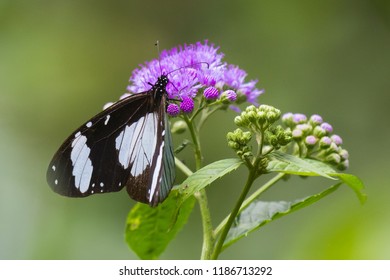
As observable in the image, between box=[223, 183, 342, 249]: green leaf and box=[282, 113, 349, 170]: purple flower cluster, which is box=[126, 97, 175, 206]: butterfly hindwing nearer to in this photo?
box=[223, 183, 342, 249]: green leaf

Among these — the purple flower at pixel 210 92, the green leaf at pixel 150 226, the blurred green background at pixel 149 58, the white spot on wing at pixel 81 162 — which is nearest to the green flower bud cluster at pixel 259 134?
the purple flower at pixel 210 92

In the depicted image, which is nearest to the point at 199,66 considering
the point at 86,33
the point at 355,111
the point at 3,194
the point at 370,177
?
the point at 370,177

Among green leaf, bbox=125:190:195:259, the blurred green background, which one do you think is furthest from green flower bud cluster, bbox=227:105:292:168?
the blurred green background

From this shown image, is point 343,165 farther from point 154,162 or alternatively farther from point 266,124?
point 154,162

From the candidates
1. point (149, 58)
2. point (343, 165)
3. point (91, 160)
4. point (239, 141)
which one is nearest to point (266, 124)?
point (239, 141)

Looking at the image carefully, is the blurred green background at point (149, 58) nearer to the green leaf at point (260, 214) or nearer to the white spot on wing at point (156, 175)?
the green leaf at point (260, 214)

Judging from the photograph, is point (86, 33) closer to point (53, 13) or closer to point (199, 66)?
point (53, 13)
